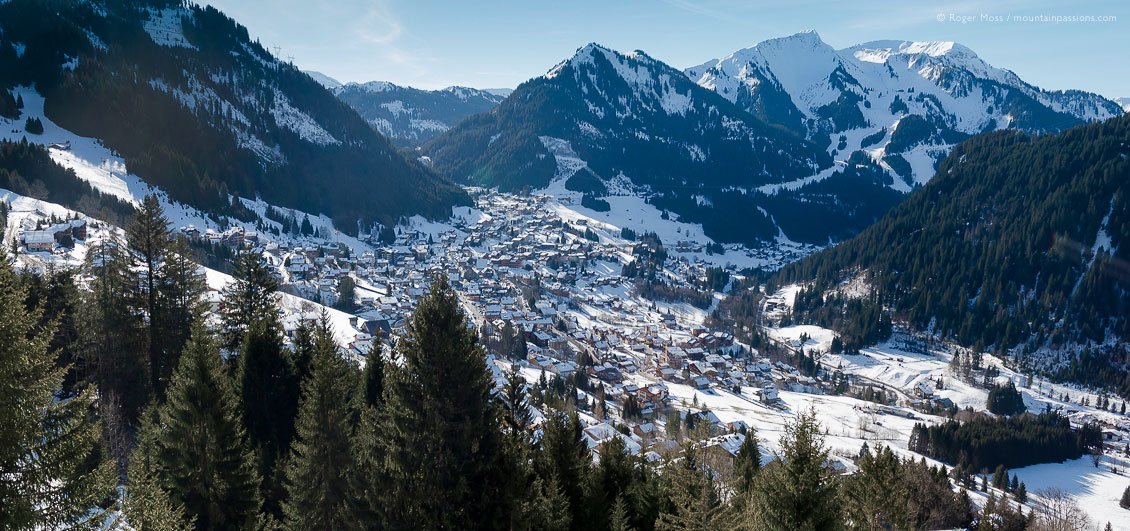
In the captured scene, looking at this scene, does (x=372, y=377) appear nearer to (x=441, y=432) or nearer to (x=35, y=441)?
(x=441, y=432)


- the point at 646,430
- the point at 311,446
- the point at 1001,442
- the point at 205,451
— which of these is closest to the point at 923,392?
the point at 1001,442

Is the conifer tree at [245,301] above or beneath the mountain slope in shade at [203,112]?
beneath

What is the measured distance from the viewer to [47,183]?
90625 millimetres

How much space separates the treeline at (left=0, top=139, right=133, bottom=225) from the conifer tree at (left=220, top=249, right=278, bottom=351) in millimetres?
74697

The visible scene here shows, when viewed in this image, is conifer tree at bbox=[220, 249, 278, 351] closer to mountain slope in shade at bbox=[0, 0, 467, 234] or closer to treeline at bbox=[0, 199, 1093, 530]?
treeline at bbox=[0, 199, 1093, 530]

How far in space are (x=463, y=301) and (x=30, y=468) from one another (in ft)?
310

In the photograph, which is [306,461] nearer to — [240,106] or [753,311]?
[753,311]

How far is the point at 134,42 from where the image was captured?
15250cm

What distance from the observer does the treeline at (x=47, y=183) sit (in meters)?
85.1

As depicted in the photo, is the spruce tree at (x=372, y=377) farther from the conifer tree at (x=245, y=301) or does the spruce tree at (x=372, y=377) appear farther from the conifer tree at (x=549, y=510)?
the conifer tree at (x=549, y=510)

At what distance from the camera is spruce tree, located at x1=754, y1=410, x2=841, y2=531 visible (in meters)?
12.4

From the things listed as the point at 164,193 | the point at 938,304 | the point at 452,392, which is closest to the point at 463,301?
the point at 164,193

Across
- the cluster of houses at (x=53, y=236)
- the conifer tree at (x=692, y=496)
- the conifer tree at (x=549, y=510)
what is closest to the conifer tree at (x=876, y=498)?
the conifer tree at (x=692, y=496)

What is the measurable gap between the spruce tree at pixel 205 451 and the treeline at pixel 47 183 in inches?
3436
